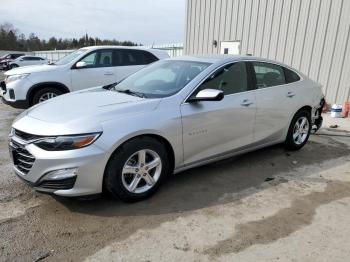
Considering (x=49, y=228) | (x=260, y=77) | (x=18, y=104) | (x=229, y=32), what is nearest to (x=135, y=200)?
(x=49, y=228)

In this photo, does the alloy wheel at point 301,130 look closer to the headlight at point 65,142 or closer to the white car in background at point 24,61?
the headlight at point 65,142

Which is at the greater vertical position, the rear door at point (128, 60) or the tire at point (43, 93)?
the rear door at point (128, 60)

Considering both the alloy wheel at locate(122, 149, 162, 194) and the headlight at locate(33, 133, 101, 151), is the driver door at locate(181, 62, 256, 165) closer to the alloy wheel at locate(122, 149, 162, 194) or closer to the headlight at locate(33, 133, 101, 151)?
the alloy wheel at locate(122, 149, 162, 194)

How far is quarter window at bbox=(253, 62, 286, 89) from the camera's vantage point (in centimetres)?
485

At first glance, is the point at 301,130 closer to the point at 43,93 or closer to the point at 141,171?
the point at 141,171

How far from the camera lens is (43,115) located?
3.62 m

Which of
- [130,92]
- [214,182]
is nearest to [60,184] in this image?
[130,92]

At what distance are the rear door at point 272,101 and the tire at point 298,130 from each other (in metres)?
0.21

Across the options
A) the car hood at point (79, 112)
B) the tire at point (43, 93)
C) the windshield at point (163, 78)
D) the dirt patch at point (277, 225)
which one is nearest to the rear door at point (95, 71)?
the tire at point (43, 93)

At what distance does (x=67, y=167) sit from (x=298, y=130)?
156 inches

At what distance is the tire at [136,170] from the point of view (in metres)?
3.42

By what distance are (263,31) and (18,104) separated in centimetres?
778

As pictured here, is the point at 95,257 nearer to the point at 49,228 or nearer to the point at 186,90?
the point at 49,228

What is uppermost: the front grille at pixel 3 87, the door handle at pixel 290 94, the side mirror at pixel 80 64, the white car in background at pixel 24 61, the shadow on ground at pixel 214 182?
the side mirror at pixel 80 64
